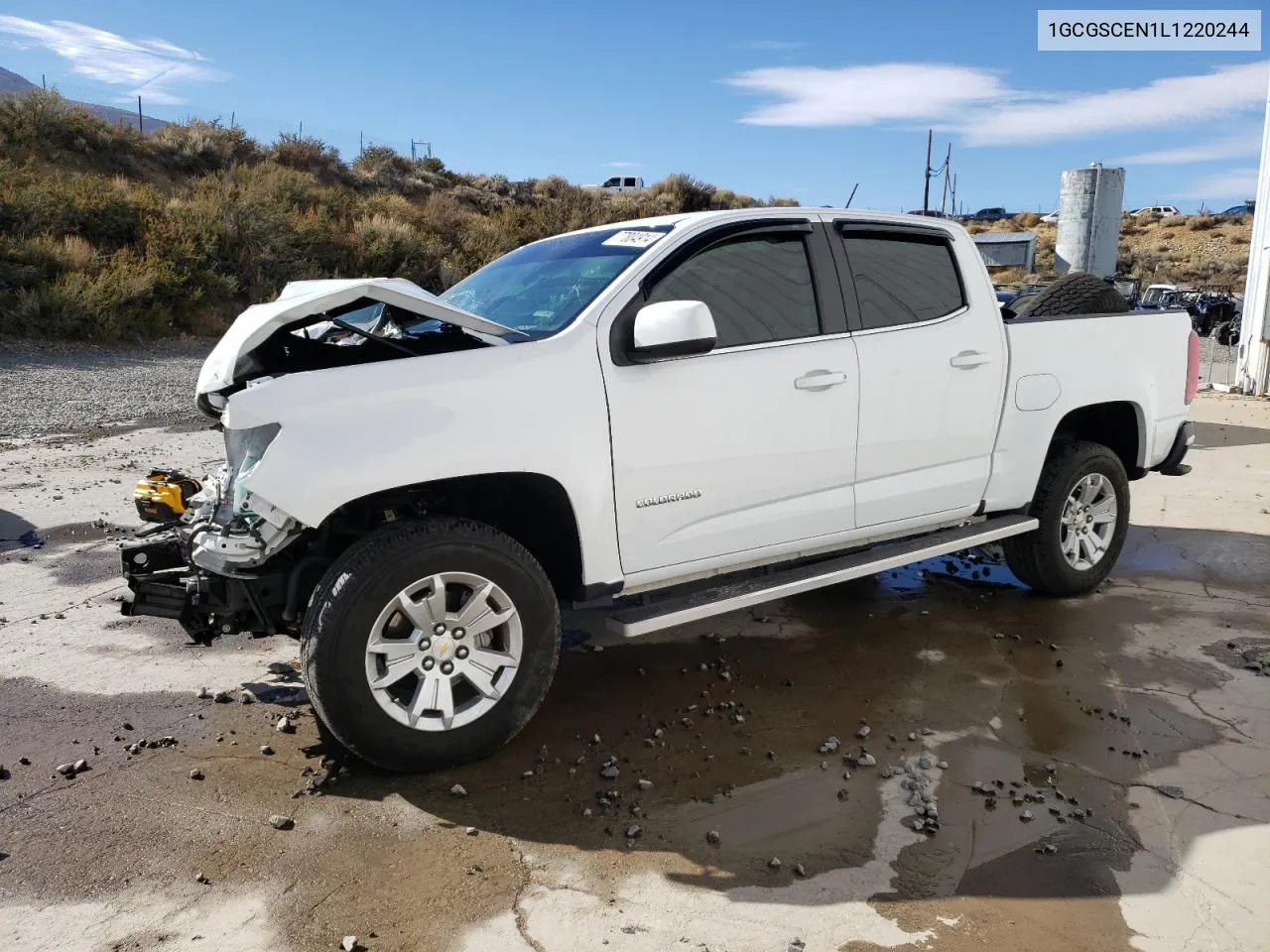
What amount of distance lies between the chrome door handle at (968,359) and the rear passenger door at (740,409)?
2.30 feet

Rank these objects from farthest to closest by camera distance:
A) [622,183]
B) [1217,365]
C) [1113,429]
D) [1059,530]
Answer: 1. [622,183]
2. [1217,365]
3. [1113,429]
4. [1059,530]

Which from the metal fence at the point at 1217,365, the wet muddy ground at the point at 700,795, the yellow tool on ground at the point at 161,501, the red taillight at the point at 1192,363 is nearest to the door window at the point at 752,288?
the wet muddy ground at the point at 700,795

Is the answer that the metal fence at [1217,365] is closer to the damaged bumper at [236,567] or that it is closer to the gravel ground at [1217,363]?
the gravel ground at [1217,363]

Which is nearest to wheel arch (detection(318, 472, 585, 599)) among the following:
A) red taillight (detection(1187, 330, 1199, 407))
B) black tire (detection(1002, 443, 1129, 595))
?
black tire (detection(1002, 443, 1129, 595))

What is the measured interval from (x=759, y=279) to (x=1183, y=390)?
318 cm

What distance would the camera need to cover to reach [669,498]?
3908mm

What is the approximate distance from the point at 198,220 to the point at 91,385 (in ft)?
28.6

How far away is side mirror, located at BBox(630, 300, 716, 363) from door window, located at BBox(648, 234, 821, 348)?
1.02 feet

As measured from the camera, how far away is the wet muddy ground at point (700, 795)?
2.82 m

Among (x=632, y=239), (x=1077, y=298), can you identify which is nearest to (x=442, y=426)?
(x=632, y=239)

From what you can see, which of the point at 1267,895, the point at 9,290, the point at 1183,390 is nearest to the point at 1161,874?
the point at 1267,895

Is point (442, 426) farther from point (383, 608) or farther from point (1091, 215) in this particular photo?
point (1091, 215)

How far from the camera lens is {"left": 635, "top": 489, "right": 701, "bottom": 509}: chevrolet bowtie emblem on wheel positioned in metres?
3.86

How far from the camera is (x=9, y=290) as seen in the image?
14984 mm
